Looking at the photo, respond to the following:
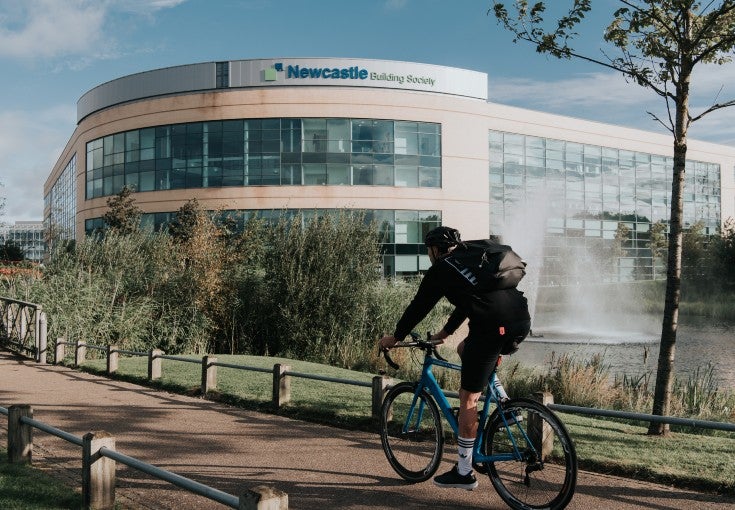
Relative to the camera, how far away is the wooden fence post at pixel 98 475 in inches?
189

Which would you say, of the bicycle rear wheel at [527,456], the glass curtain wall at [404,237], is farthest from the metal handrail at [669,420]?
the glass curtain wall at [404,237]

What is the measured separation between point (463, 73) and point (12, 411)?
137 ft

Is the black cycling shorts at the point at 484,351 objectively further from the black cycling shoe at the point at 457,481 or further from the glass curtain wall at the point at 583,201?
the glass curtain wall at the point at 583,201

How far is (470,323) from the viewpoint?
4484mm

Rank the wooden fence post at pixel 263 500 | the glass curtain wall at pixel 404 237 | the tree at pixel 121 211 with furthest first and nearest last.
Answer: the glass curtain wall at pixel 404 237 → the tree at pixel 121 211 → the wooden fence post at pixel 263 500

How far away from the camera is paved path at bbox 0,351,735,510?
4988mm

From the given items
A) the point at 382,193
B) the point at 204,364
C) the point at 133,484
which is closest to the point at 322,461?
the point at 133,484

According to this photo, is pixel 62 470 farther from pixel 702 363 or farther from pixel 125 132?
pixel 125 132

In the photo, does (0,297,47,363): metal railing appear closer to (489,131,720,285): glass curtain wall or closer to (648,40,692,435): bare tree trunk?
(648,40,692,435): bare tree trunk

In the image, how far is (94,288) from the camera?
17.5 meters

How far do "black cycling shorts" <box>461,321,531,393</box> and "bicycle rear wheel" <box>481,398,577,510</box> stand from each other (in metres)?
0.29

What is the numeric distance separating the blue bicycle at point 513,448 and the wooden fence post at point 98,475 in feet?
7.32

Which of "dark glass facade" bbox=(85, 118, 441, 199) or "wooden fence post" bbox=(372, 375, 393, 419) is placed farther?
"dark glass facade" bbox=(85, 118, 441, 199)

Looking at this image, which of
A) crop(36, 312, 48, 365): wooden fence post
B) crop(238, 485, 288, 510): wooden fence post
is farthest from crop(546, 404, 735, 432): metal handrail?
crop(36, 312, 48, 365): wooden fence post
